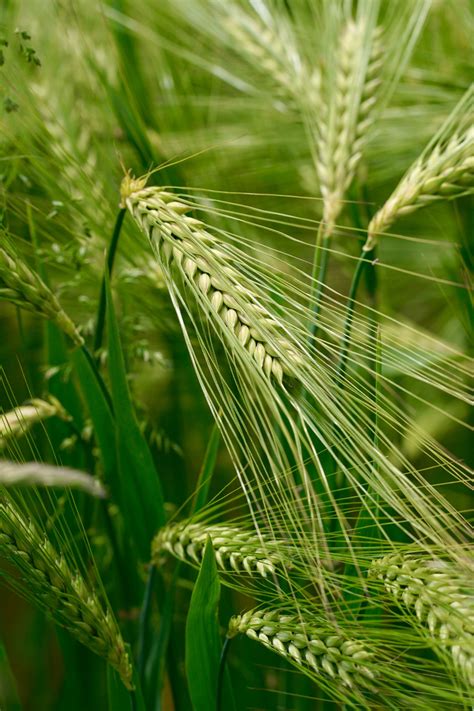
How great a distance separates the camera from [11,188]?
1.90 feet

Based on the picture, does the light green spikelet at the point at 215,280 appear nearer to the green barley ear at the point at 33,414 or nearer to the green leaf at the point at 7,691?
the green barley ear at the point at 33,414

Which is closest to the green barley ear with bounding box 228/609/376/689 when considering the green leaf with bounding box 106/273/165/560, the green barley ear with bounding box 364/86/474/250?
the green leaf with bounding box 106/273/165/560

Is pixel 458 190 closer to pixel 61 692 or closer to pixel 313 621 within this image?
pixel 313 621

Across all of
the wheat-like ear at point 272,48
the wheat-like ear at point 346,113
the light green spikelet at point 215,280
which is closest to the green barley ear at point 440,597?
the light green spikelet at point 215,280

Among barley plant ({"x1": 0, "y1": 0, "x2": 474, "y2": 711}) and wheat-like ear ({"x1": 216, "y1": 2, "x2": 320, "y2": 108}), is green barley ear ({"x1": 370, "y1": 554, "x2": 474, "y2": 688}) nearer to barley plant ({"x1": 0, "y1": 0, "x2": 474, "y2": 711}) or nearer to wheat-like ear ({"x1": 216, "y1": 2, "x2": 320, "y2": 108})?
barley plant ({"x1": 0, "y1": 0, "x2": 474, "y2": 711})

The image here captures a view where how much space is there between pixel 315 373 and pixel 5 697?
0.32 m

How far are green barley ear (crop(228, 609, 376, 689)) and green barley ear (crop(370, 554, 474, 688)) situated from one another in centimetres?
3

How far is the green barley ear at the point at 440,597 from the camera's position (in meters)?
0.31

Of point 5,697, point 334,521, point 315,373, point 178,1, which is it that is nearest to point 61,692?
point 5,697

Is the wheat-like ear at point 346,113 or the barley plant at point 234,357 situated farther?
the wheat-like ear at point 346,113

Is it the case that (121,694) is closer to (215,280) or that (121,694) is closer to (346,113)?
(215,280)

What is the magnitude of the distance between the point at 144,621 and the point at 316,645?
5.3 inches

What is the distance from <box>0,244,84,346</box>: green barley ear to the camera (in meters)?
0.39

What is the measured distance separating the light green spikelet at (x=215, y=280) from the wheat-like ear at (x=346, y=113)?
0.12 m
